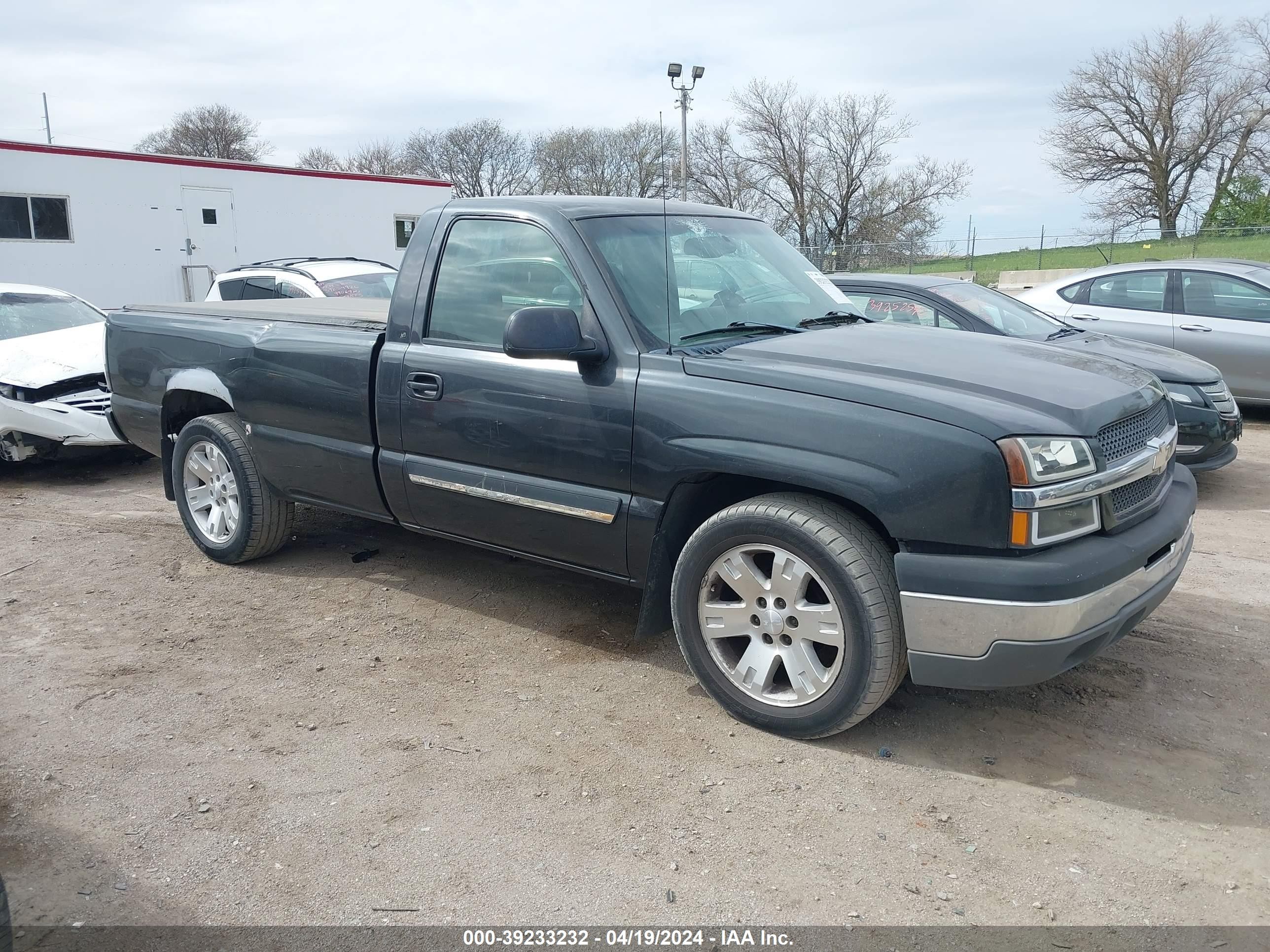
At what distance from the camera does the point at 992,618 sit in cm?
314

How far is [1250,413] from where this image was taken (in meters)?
10.7

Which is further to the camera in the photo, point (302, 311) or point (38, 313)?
point (38, 313)

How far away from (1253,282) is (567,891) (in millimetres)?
9369

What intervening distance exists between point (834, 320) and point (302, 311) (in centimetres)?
295

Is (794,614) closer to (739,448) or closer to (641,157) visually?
(739,448)

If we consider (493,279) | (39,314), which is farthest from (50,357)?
(493,279)

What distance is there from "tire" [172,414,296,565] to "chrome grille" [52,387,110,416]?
98.3 inches

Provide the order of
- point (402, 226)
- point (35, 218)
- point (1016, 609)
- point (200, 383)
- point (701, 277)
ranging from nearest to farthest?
1. point (1016, 609)
2. point (701, 277)
3. point (200, 383)
4. point (35, 218)
5. point (402, 226)

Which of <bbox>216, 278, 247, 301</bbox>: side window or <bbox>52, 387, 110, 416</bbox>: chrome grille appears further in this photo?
<bbox>216, 278, 247, 301</bbox>: side window

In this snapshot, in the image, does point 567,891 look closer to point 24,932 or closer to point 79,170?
point 24,932

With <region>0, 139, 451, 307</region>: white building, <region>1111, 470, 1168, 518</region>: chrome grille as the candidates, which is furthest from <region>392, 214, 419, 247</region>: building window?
<region>1111, 470, 1168, 518</region>: chrome grille

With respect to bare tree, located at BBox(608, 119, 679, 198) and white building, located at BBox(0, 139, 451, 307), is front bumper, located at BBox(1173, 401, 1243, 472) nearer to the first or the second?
white building, located at BBox(0, 139, 451, 307)

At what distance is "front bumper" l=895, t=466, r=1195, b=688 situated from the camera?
10.2 feet

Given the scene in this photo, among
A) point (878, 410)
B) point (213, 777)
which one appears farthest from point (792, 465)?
point (213, 777)
